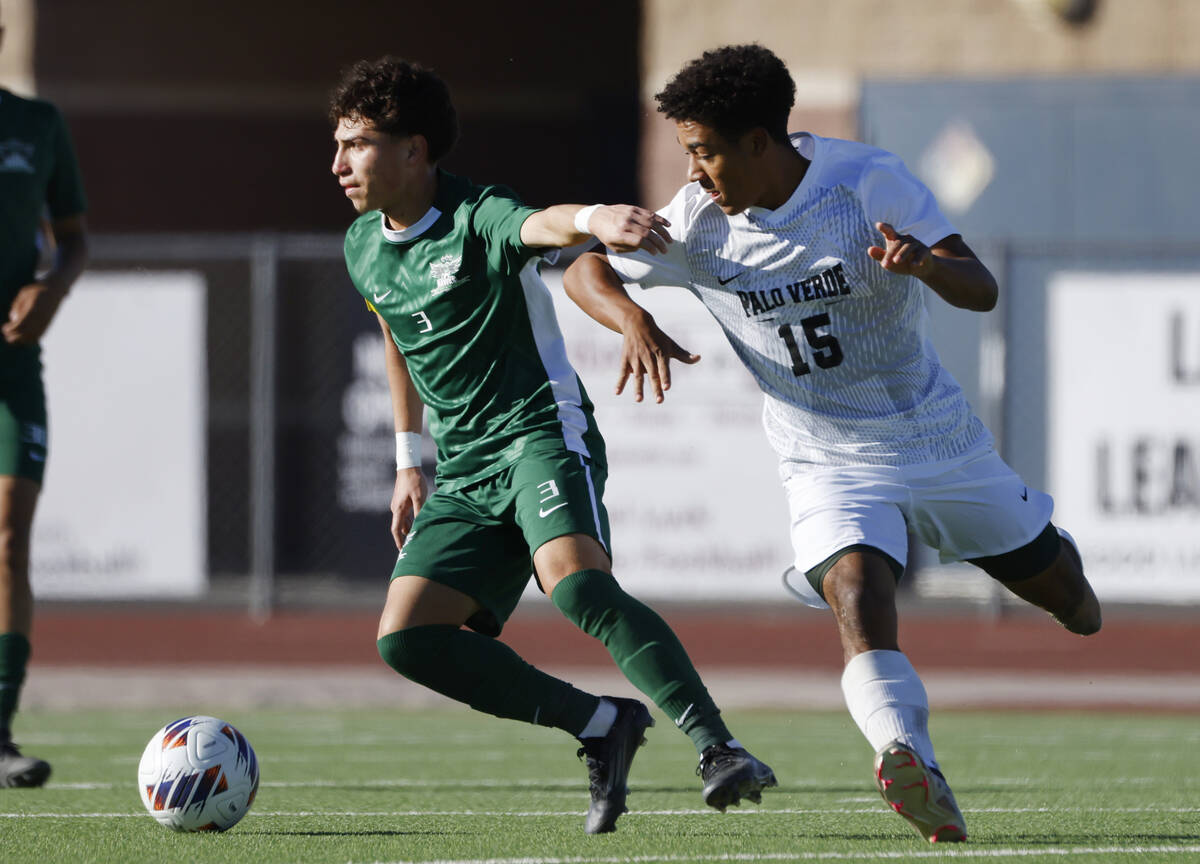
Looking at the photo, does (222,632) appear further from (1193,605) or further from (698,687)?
(698,687)

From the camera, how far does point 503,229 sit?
5.50 meters

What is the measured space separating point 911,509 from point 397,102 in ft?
6.27

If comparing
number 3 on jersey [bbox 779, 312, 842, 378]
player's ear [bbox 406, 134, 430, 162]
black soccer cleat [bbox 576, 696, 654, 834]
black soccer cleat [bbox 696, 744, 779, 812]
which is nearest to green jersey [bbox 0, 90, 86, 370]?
player's ear [bbox 406, 134, 430, 162]

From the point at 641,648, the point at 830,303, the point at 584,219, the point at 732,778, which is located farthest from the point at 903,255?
the point at 732,778

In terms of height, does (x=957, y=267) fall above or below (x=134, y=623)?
above

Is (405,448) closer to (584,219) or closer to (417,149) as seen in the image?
(417,149)

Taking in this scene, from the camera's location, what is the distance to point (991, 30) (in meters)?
16.9

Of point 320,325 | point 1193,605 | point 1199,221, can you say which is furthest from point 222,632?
point 1199,221

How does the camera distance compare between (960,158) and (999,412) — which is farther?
(960,158)

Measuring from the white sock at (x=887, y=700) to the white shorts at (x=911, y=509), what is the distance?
1.17 feet

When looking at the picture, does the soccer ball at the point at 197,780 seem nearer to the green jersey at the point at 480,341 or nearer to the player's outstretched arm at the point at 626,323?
the green jersey at the point at 480,341

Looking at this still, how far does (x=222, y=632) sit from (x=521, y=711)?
805 cm

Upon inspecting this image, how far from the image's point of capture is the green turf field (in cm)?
500

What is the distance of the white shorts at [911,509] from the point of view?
539cm
